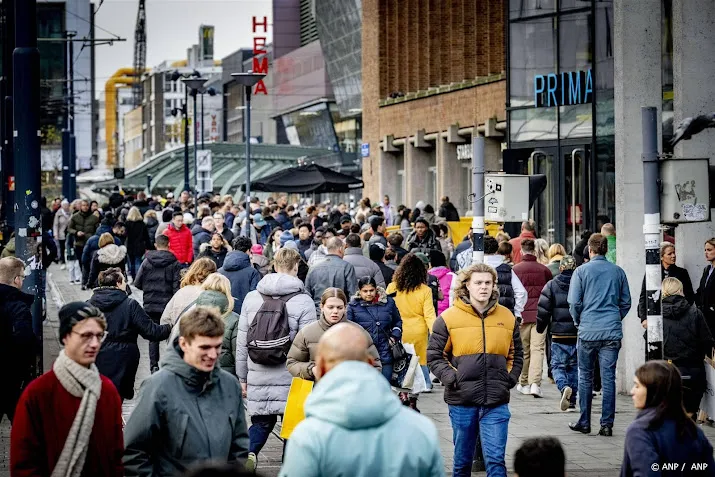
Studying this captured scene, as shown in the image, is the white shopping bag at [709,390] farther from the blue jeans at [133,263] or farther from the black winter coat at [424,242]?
the blue jeans at [133,263]

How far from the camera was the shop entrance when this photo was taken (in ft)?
85.2

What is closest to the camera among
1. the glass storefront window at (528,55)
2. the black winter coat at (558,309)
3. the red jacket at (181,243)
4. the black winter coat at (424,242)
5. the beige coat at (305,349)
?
the beige coat at (305,349)

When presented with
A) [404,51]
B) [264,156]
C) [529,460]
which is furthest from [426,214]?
[264,156]

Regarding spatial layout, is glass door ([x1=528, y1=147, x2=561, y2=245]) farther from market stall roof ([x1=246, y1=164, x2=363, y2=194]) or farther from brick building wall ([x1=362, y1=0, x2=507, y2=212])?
brick building wall ([x1=362, y1=0, x2=507, y2=212])

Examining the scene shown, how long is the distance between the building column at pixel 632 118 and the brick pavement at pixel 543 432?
45.3 inches

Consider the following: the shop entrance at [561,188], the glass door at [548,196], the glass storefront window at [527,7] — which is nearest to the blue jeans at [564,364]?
the shop entrance at [561,188]

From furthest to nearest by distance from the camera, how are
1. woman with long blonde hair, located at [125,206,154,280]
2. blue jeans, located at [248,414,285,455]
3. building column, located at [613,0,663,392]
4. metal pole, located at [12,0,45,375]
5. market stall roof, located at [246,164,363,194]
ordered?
market stall roof, located at [246,164,363,194], woman with long blonde hair, located at [125,206,154,280], building column, located at [613,0,663,392], metal pole, located at [12,0,45,375], blue jeans, located at [248,414,285,455]

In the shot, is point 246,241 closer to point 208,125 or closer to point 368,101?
point 368,101

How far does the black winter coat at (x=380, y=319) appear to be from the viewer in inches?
464

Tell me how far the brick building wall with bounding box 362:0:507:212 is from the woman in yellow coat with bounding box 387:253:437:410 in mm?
23546

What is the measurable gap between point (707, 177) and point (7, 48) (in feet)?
69.8

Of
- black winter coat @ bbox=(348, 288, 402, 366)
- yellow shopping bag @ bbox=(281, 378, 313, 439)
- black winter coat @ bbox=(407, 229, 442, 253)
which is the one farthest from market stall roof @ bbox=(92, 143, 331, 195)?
yellow shopping bag @ bbox=(281, 378, 313, 439)

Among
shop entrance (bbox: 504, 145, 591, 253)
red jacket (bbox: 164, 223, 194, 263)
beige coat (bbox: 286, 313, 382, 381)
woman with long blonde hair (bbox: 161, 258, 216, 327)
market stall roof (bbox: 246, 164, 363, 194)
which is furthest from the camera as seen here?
market stall roof (bbox: 246, 164, 363, 194)

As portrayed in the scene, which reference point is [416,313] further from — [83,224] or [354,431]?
[83,224]
